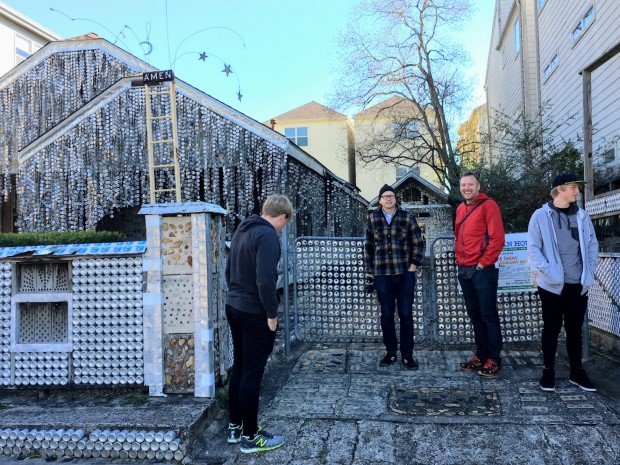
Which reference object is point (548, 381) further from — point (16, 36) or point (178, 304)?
point (16, 36)

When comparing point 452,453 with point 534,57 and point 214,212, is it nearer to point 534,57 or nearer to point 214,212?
point 214,212

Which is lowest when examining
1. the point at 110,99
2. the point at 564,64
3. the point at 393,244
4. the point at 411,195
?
the point at 393,244

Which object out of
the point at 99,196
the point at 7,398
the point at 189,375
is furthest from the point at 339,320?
the point at 99,196

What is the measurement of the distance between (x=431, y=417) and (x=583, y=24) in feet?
39.0

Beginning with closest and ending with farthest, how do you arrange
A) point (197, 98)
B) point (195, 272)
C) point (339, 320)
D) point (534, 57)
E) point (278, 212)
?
point (278, 212), point (195, 272), point (339, 320), point (197, 98), point (534, 57)

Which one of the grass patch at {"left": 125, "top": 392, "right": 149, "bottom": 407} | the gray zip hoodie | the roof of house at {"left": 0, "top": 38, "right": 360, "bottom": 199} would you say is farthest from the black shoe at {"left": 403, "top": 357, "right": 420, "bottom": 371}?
the roof of house at {"left": 0, "top": 38, "right": 360, "bottom": 199}

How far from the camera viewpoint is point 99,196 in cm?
1282

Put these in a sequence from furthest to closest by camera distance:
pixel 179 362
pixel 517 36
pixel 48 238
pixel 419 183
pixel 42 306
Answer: pixel 419 183
pixel 517 36
pixel 48 238
pixel 42 306
pixel 179 362

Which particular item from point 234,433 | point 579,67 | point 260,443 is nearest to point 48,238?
point 234,433

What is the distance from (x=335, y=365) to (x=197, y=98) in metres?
8.80

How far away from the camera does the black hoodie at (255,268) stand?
11.2 ft

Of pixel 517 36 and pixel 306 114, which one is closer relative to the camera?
pixel 517 36

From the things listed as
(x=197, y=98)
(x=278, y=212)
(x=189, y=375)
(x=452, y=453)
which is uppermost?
(x=197, y=98)

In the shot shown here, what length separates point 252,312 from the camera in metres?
3.51
